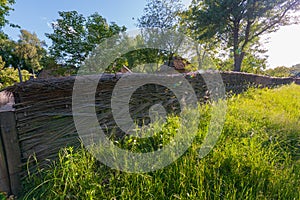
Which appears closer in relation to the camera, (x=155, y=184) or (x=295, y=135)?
(x=155, y=184)

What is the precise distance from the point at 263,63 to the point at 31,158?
25.2 metres

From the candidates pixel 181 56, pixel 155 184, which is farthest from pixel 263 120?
pixel 181 56

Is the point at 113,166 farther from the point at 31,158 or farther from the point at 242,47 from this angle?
the point at 242,47

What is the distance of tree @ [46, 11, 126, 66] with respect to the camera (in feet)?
41.7

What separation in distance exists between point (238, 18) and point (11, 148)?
14.6m

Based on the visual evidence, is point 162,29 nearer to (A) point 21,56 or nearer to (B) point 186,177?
(B) point 186,177

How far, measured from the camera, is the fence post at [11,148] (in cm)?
125

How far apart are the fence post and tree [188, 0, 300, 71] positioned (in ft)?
41.8

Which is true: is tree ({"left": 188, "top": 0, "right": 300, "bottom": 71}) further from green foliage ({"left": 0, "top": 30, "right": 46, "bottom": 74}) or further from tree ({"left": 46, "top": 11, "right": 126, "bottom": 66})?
green foliage ({"left": 0, "top": 30, "right": 46, "bottom": 74})

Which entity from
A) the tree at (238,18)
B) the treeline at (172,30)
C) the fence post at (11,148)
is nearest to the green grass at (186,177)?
the fence post at (11,148)

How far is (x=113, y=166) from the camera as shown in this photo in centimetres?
133

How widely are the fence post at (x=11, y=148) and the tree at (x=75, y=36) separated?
13359 mm

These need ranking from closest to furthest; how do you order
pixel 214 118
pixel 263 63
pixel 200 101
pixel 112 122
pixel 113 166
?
pixel 113 166
pixel 112 122
pixel 214 118
pixel 200 101
pixel 263 63

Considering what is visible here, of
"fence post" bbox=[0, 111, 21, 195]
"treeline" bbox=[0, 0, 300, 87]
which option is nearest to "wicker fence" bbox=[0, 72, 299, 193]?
"fence post" bbox=[0, 111, 21, 195]
